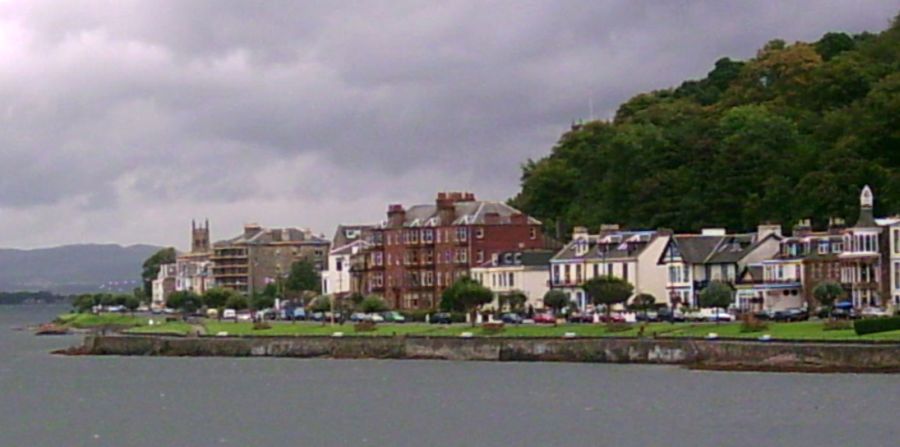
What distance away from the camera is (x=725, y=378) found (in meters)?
71.3

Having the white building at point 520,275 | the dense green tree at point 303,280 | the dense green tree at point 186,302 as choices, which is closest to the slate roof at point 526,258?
the white building at point 520,275

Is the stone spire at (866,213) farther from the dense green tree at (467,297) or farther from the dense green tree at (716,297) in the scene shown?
the dense green tree at (467,297)

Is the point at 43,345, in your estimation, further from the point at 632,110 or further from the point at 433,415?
the point at 433,415

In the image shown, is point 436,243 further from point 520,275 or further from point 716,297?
point 716,297

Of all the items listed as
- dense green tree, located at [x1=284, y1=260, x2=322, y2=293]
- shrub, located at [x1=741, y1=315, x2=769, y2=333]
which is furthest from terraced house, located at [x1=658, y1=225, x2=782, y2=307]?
dense green tree, located at [x1=284, y1=260, x2=322, y2=293]

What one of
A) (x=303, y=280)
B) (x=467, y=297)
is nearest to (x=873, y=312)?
(x=467, y=297)

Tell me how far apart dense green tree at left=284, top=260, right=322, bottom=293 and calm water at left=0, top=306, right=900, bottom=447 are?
99.4m

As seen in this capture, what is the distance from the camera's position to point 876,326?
74688mm

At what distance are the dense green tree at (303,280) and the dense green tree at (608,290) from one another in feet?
279

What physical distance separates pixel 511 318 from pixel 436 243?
83.6 feet

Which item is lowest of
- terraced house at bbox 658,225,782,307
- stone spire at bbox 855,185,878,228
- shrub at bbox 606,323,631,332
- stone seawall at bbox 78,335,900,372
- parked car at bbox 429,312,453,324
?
stone seawall at bbox 78,335,900,372

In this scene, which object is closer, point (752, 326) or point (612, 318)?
point (752, 326)

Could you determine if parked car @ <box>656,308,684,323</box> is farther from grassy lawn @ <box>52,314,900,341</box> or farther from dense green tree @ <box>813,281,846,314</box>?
dense green tree @ <box>813,281,846,314</box>

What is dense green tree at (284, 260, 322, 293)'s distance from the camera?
189125 mm
